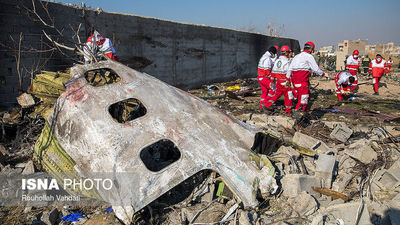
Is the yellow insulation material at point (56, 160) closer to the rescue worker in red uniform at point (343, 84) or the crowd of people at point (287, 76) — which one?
the crowd of people at point (287, 76)

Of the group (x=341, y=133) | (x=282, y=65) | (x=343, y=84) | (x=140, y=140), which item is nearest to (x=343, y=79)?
(x=343, y=84)

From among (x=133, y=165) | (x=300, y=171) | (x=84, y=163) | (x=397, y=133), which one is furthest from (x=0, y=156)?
(x=397, y=133)

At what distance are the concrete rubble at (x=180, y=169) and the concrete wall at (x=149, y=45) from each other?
230cm

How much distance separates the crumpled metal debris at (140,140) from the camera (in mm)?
2254

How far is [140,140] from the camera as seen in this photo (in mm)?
2398

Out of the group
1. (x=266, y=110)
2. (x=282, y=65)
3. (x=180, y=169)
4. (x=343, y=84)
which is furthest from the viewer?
(x=343, y=84)

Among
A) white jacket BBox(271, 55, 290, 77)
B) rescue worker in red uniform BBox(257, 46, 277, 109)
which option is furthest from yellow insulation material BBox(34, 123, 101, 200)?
white jacket BBox(271, 55, 290, 77)

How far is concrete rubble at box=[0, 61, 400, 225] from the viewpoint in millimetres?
2324

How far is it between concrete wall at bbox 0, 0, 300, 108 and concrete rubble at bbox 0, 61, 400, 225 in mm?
2300

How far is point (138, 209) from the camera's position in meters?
2.17

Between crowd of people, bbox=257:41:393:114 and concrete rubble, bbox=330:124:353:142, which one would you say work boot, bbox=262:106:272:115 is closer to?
crowd of people, bbox=257:41:393:114

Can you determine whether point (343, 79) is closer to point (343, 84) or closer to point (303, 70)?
point (343, 84)

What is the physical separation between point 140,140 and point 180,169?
0.45 m

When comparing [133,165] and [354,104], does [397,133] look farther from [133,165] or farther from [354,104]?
[133,165]
